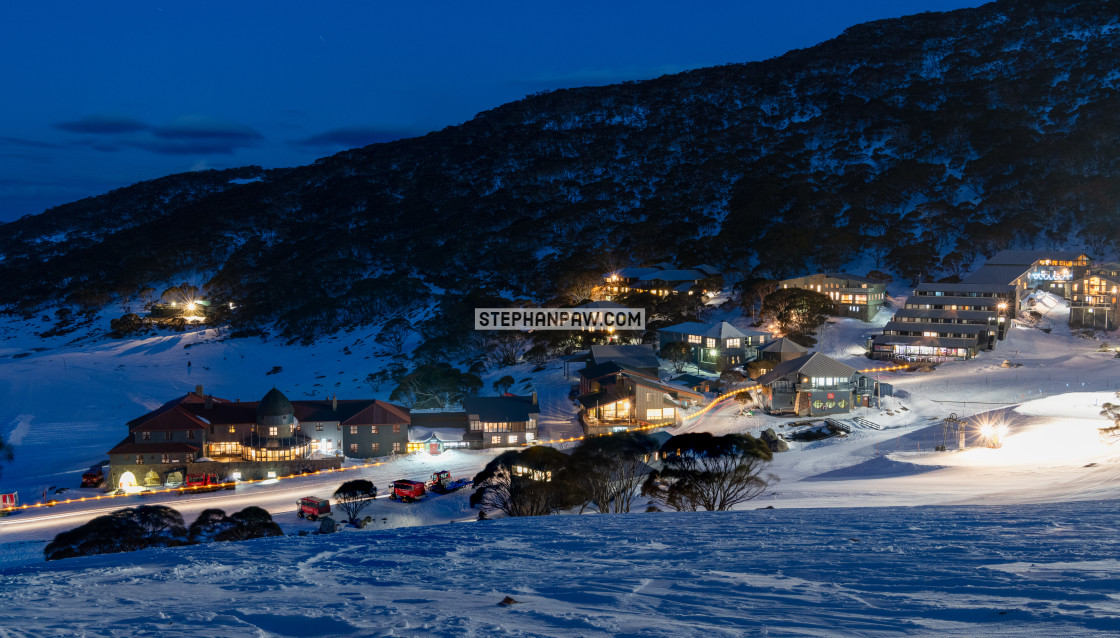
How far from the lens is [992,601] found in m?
7.57

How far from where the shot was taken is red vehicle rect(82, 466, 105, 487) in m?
36.6

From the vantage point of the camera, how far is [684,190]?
125m

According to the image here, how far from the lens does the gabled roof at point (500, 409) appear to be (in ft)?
136

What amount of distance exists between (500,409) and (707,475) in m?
21.0

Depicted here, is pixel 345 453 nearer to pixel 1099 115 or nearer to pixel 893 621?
pixel 893 621

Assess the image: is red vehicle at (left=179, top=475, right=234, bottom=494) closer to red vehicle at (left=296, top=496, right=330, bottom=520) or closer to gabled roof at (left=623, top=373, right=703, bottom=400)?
red vehicle at (left=296, top=496, right=330, bottom=520)

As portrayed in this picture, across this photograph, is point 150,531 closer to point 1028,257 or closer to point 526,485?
point 526,485

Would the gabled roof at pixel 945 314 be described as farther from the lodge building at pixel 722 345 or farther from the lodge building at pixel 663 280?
the lodge building at pixel 663 280

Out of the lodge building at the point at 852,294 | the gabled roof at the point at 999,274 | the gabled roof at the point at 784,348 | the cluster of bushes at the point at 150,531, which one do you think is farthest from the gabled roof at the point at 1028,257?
the cluster of bushes at the point at 150,531

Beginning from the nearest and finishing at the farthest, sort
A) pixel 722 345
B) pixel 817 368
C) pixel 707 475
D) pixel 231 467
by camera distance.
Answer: pixel 707 475, pixel 231 467, pixel 817 368, pixel 722 345

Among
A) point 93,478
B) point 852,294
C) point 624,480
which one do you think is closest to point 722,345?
point 852,294

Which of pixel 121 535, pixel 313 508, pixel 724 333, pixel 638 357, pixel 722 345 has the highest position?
pixel 724 333

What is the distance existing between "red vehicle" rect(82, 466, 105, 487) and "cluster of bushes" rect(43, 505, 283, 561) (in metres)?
16.5

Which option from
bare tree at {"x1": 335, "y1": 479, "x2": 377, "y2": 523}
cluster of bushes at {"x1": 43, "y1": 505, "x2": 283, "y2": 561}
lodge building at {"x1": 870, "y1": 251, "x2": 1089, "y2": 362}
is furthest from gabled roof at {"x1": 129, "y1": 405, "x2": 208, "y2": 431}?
lodge building at {"x1": 870, "y1": 251, "x2": 1089, "y2": 362}
